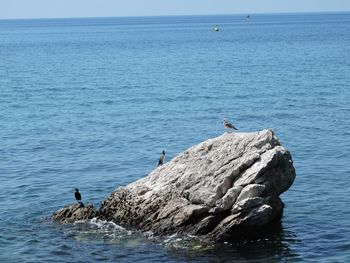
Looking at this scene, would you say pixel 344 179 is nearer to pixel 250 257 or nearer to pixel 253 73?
pixel 250 257

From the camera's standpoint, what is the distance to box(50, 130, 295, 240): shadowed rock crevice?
3266 centimetres

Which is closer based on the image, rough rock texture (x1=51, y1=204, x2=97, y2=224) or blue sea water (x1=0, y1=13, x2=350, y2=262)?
blue sea water (x1=0, y1=13, x2=350, y2=262)

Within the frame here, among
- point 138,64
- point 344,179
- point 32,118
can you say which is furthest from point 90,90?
point 344,179

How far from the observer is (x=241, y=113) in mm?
66875

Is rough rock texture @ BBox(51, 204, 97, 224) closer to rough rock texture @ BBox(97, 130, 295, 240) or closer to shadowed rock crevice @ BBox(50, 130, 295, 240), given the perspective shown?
rough rock texture @ BBox(97, 130, 295, 240)

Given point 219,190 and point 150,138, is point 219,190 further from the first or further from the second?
point 150,138

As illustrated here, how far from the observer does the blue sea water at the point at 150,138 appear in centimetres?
3328

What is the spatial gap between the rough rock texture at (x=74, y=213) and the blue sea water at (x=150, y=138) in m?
0.75

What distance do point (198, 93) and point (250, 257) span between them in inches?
2062

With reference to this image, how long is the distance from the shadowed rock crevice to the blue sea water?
0.93 metres

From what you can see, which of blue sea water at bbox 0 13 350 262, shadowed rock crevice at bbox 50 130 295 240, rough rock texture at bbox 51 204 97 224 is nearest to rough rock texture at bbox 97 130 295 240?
shadowed rock crevice at bbox 50 130 295 240

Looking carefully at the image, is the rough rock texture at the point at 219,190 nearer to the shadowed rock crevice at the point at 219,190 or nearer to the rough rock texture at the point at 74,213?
the shadowed rock crevice at the point at 219,190

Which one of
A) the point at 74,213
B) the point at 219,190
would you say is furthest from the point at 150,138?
the point at 219,190

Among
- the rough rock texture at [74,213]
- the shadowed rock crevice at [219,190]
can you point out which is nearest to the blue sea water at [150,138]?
the rough rock texture at [74,213]
